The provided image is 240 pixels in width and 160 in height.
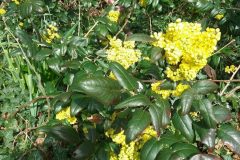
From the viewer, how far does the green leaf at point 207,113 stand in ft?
5.12

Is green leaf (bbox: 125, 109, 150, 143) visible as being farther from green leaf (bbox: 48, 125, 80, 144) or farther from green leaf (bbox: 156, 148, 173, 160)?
green leaf (bbox: 48, 125, 80, 144)

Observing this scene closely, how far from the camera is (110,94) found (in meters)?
1.48

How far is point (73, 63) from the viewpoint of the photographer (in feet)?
7.00

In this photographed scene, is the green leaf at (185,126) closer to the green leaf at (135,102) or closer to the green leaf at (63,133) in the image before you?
the green leaf at (135,102)

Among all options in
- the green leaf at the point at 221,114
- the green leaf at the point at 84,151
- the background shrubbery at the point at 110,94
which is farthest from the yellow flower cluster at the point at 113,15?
the green leaf at the point at 221,114

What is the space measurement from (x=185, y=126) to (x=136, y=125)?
283 mm

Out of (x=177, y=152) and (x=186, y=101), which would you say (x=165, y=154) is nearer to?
(x=177, y=152)

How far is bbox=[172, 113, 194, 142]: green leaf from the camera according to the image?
1.60 meters

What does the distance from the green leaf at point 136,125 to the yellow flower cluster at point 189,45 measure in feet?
0.86

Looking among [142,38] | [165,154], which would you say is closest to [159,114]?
[165,154]

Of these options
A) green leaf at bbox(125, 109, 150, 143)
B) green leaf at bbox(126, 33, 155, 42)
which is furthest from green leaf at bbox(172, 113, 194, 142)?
green leaf at bbox(126, 33, 155, 42)

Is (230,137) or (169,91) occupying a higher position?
(169,91)

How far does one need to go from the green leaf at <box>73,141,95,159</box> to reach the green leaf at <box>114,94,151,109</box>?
0.58 meters

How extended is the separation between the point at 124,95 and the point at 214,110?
39 centimetres
